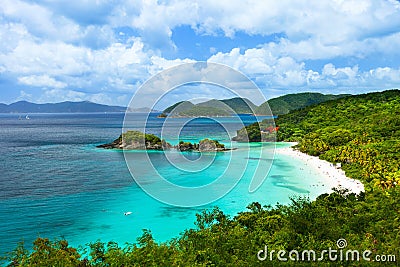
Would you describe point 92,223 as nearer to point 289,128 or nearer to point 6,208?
point 6,208

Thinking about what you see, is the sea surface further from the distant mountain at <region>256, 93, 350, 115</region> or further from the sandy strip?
the distant mountain at <region>256, 93, 350, 115</region>

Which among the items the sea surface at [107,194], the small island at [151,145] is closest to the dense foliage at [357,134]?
the sea surface at [107,194]

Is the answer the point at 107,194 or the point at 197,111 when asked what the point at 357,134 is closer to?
the point at 107,194

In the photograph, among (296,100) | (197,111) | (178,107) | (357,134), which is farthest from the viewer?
(296,100)

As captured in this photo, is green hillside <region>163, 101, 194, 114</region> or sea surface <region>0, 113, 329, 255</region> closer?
green hillside <region>163, 101, 194, 114</region>

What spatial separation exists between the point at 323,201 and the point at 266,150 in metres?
34.0

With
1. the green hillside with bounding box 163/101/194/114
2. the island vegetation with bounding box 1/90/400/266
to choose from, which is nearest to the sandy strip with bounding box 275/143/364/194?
the island vegetation with bounding box 1/90/400/266

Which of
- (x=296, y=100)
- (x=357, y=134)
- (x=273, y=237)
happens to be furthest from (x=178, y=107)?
(x=296, y=100)

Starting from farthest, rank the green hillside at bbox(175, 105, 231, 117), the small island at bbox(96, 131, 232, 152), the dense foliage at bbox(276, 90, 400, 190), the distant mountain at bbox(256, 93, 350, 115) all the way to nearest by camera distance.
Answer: the distant mountain at bbox(256, 93, 350, 115)
the small island at bbox(96, 131, 232, 152)
the dense foliage at bbox(276, 90, 400, 190)
the green hillside at bbox(175, 105, 231, 117)

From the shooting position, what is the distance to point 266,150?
Answer: 5134cm

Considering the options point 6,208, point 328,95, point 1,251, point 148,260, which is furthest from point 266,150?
point 328,95

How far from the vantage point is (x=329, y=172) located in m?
33.4

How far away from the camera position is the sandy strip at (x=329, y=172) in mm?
27428

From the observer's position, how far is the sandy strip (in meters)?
27.4
